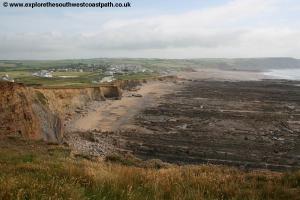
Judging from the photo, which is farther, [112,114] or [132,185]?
[112,114]

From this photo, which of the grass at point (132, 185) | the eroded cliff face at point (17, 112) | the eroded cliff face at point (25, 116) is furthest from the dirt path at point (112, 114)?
the grass at point (132, 185)

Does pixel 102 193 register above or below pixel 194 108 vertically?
above

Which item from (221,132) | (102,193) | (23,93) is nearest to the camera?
(102,193)

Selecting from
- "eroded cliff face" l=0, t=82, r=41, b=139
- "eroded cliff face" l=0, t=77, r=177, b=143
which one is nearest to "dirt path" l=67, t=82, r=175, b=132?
"eroded cliff face" l=0, t=77, r=177, b=143

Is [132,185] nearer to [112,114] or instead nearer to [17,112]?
[17,112]

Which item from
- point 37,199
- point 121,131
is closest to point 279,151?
point 121,131

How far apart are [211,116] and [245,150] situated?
12.3m

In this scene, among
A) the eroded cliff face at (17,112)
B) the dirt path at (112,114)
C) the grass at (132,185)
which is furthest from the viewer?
the dirt path at (112,114)

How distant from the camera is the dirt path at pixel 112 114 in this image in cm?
2988

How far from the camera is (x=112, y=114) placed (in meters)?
36.2

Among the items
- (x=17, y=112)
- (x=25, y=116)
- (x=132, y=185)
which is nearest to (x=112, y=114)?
(x=25, y=116)

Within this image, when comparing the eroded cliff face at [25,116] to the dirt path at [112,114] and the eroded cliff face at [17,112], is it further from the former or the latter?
Result: the dirt path at [112,114]

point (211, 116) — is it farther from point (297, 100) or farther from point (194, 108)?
point (297, 100)

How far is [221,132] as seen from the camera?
26719 mm
